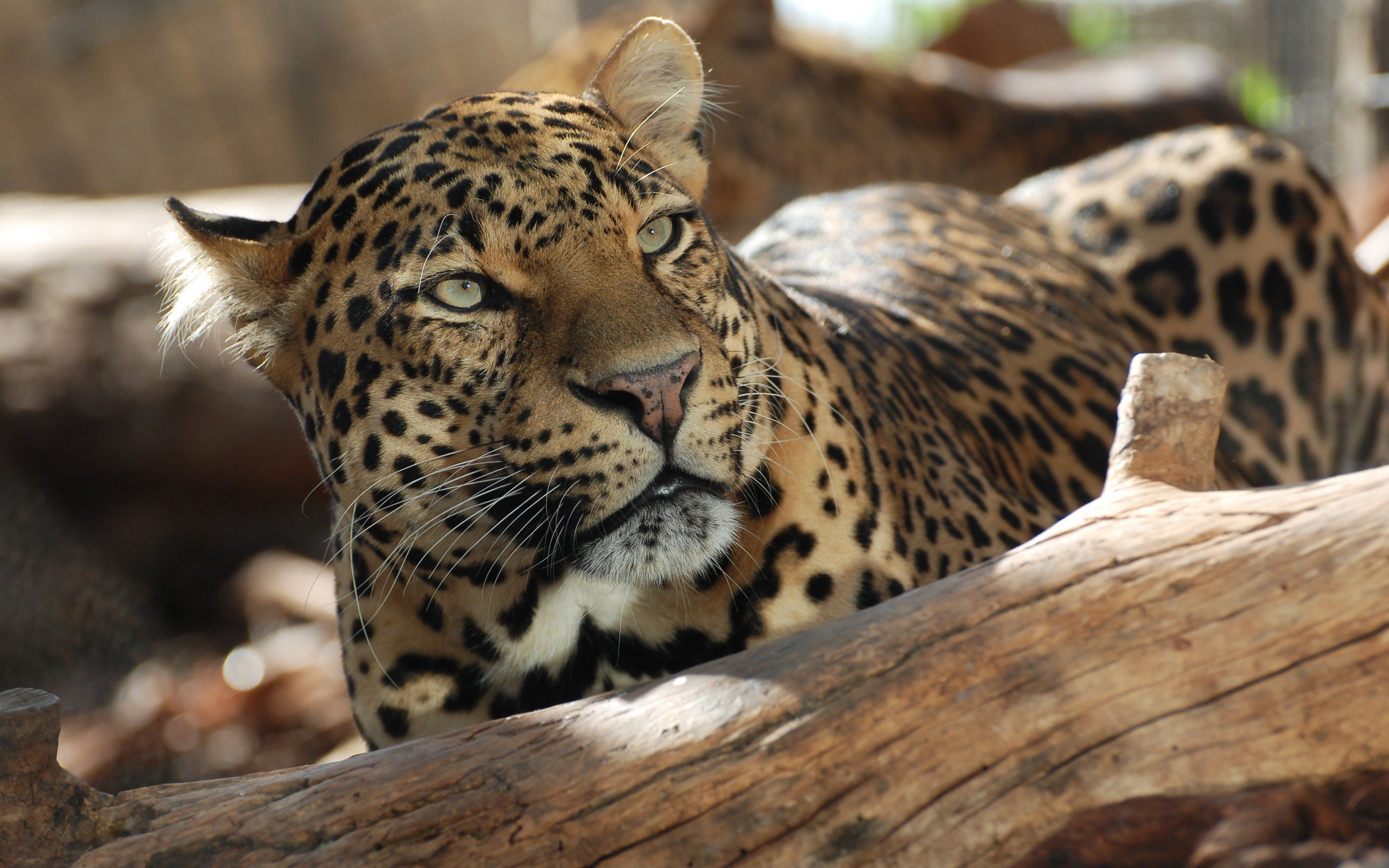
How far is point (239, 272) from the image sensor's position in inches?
138

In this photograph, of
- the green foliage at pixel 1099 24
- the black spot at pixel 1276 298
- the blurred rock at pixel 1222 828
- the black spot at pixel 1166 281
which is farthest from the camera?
the green foliage at pixel 1099 24

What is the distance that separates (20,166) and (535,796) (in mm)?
16365

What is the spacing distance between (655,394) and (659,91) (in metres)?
1.46

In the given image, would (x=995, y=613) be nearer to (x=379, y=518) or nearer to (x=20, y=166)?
(x=379, y=518)

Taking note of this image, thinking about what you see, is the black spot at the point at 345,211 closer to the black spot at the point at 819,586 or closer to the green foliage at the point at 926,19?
the black spot at the point at 819,586

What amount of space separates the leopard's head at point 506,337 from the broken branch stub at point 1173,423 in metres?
0.96

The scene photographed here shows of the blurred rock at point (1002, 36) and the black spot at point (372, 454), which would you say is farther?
the blurred rock at point (1002, 36)

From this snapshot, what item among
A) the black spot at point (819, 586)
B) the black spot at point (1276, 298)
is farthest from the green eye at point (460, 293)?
the black spot at point (1276, 298)

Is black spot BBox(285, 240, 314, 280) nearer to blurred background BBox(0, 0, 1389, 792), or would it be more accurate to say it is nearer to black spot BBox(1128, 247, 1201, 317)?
blurred background BBox(0, 0, 1389, 792)

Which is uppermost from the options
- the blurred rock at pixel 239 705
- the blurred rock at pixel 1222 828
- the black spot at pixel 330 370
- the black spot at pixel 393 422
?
the black spot at pixel 330 370

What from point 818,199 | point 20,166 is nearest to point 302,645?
point 818,199

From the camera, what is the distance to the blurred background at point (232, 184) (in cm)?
798

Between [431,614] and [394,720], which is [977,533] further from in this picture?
[394,720]

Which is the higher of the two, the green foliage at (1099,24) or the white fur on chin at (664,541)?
the green foliage at (1099,24)
